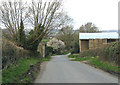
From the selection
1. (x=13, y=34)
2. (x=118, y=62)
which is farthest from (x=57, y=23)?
(x=118, y=62)

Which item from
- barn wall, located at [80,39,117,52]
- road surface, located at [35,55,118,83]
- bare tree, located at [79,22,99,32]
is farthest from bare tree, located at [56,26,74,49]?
road surface, located at [35,55,118,83]

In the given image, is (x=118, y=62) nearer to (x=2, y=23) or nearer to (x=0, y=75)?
(x=0, y=75)

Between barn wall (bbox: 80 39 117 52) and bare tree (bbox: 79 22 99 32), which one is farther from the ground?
bare tree (bbox: 79 22 99 32)

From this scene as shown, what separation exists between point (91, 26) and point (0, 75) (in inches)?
2280

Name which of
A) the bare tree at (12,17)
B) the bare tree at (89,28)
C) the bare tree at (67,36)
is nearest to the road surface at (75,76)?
the bare tree at (12,17)

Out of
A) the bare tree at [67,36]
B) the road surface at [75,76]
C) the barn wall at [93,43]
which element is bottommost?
the road surface at [75,76]

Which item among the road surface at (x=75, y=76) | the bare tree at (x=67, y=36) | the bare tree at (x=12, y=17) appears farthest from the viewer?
the bare tree at (x=67, y=36)

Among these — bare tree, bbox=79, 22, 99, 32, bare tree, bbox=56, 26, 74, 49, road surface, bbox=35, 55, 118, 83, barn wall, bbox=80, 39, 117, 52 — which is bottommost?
road surface, bbox=35, 55, 118, 83

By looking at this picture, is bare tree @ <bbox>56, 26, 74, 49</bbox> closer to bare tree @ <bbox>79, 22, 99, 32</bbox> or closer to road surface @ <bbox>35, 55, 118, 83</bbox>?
bare tree @ <bbox>79, 22, 99, 32</bbox>

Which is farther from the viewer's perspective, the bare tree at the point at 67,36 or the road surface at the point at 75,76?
the bare tree at the point at 67,36

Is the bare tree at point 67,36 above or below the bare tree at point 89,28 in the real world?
below

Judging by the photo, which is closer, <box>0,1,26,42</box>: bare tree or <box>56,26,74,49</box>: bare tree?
<box>0,1,26,42</box>: bare tree

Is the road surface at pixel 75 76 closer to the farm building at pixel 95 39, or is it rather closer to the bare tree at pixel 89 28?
the farm building at pixel 95 39

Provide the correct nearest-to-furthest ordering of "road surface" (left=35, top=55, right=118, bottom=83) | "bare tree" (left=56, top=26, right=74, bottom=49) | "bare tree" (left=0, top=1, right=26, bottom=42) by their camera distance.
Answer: "road surface" (left=35, top=55, right=118, bottom=83)
"bare tree" (left=0, top=1, right=26, bottom=42)
"bare tree" (left=56, top=26, right=74, bottom=49)
